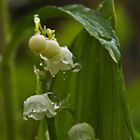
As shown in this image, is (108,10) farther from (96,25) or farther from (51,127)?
(51,127)

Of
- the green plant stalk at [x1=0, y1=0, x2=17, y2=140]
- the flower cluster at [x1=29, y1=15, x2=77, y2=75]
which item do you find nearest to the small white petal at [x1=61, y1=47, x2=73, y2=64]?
the flower cluster at [x1=29, y1=15, x2=77, y2=75]

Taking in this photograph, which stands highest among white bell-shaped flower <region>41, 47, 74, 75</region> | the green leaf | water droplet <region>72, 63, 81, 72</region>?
white bell-shaped flower <region>41, 47, 74, 75</region>

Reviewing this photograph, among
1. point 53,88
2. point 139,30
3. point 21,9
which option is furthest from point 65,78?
point 139,30

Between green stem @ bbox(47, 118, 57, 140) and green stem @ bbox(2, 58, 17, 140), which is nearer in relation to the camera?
green stem @ bbox(47, 118, 57, 140)

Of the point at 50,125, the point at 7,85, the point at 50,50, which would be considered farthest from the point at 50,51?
the point at 7,85

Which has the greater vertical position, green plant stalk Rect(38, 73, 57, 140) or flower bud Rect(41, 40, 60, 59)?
flower bud Rect(41, 40, 60, 59)

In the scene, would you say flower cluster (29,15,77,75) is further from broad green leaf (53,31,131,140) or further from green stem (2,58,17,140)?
green stem (2,58,17,140)
